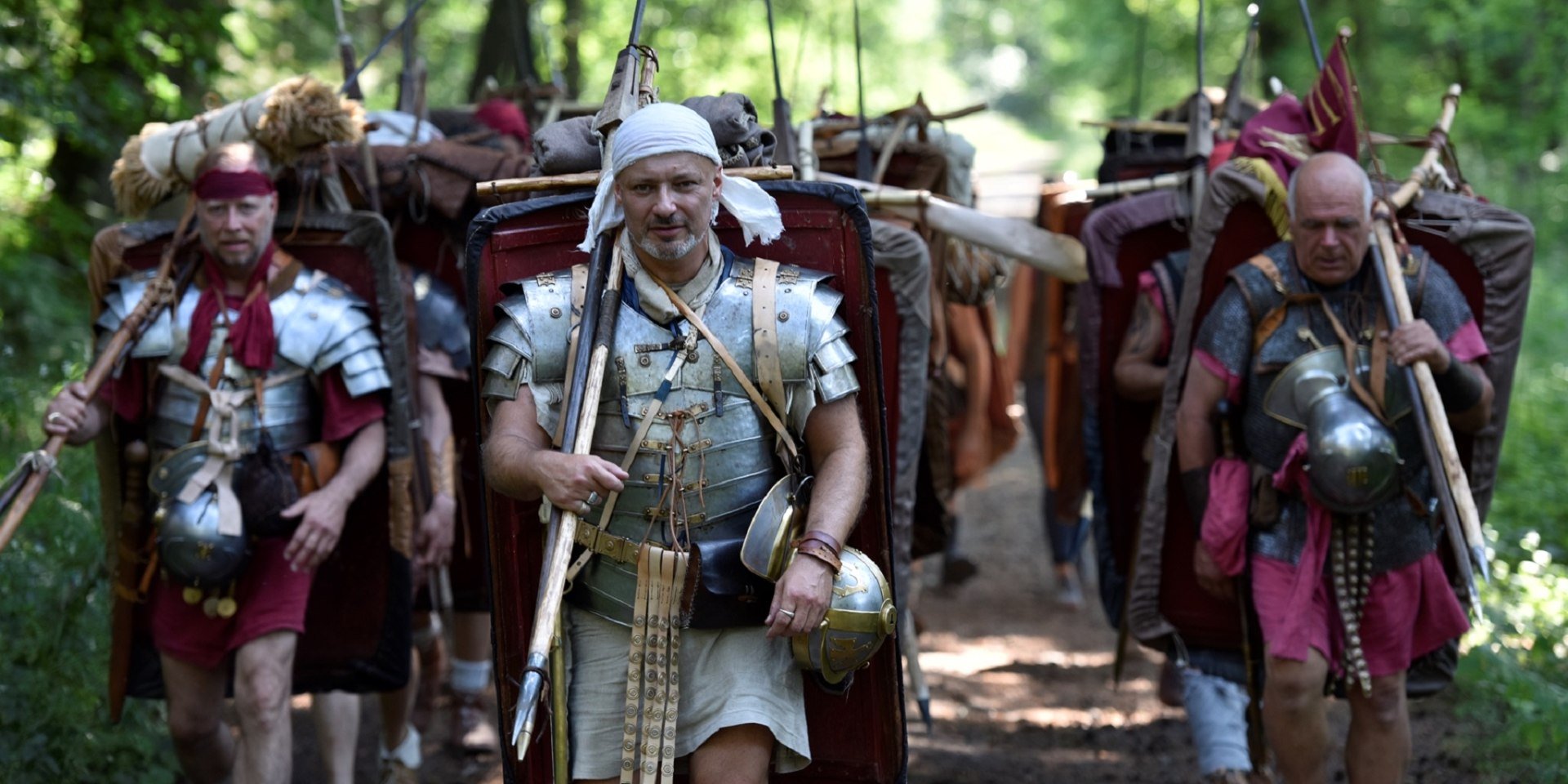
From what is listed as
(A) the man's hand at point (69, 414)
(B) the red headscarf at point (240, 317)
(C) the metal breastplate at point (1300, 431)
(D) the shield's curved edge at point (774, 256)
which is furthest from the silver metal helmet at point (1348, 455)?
(A) the man's hand at point (69, 414)

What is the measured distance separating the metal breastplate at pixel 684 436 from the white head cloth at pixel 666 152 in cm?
17

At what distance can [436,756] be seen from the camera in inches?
259

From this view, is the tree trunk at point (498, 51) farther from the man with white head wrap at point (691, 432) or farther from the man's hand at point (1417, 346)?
the man with white head wrap at point (691, 432)

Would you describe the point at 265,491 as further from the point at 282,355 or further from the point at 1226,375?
the point at 1226,375

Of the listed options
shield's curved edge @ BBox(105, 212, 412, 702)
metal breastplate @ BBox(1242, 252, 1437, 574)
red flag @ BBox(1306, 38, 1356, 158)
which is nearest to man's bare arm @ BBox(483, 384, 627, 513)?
shield's curved edge @ BBox(105, 212, 412, 702)

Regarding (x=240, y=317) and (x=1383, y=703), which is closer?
(x=1383, y=703)

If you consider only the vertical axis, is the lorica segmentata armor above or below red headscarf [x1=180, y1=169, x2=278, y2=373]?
below

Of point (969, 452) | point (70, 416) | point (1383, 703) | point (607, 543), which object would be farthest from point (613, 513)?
point (969, 452)

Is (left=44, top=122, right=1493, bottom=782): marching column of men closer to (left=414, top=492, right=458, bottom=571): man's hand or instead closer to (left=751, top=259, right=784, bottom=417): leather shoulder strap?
(left=751, top=259, right=784, bottom=417): leather shoulder strap

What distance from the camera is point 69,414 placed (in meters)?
4.56

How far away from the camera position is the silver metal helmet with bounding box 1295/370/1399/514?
4.57m

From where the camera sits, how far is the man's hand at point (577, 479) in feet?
11.1

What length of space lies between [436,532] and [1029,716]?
277 cm

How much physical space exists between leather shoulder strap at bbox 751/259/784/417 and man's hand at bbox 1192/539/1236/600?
71.3 inches
